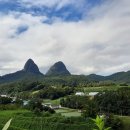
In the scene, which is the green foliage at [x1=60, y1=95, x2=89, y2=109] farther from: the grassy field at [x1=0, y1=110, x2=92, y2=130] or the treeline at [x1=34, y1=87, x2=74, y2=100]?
the grassy field at [x1=0, y1=110, x2=92, y2=130]

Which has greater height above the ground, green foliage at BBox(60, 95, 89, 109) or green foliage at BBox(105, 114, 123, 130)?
green foliage at BBox(60, 95, 89, 109)

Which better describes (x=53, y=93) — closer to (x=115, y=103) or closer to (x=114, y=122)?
(x=115, y=103)

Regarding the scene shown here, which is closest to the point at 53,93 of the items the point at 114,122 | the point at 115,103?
the point at 115,103

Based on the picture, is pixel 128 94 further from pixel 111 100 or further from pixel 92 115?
pixel 92 115

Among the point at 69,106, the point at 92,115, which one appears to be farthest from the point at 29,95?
the point at 92,115

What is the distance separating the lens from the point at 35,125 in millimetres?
100938

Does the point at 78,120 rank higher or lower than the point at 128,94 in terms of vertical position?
lower

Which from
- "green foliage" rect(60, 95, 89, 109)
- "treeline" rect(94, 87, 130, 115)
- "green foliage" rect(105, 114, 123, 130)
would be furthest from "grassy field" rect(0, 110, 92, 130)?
"green foliage" rect(60, 95, 89, 109)

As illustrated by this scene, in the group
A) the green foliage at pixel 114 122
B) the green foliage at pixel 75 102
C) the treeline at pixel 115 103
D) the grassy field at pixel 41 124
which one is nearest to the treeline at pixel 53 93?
the green foliage at pixel 75 102

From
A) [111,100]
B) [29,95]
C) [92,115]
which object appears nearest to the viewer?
[92,115]

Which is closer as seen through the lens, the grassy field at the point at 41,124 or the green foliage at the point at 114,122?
the grassy field at the point at 41,124

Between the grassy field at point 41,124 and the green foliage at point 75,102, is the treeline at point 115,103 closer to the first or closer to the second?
the green foliage at point 75,102

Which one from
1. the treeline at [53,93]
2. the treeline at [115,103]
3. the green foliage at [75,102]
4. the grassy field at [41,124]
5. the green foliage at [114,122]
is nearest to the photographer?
the grassy field at [41,124]

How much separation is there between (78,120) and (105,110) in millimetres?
23701
